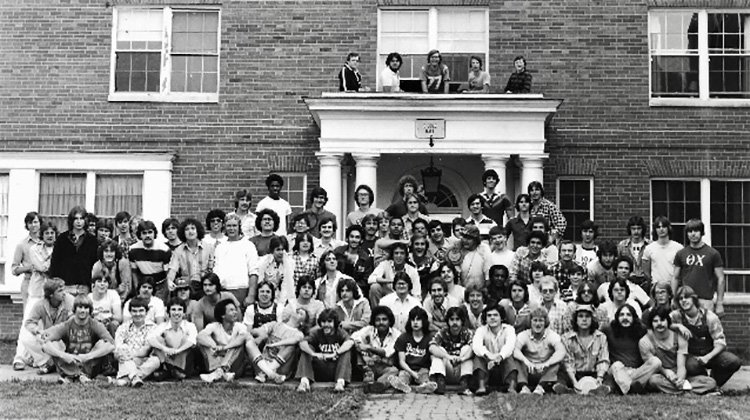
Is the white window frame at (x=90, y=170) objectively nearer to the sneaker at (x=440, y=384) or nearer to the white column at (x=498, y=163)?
the white column at (x=498, y=163)

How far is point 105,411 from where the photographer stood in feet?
30.2

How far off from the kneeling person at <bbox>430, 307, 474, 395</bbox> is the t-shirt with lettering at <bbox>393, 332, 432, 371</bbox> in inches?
4.4

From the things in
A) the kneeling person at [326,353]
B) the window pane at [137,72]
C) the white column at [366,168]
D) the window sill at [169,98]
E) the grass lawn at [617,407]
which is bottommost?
the grass lawn at [617,407]

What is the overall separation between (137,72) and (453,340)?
8755 millimetres

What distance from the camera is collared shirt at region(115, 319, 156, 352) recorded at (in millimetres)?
11391

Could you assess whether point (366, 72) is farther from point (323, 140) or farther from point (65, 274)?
point (65, 274)

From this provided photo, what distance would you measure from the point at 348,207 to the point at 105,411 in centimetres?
763

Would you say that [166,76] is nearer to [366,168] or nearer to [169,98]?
[169,98]

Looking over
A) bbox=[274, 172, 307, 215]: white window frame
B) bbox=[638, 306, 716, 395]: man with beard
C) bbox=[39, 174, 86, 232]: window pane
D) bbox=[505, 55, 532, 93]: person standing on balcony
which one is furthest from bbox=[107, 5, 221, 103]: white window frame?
bbox=[638, 306, 716, 395]: man with beard

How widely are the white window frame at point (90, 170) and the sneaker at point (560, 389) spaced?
8.31 metres

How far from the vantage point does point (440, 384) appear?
1086 centimetres

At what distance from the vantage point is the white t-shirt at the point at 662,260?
1256 centimetres

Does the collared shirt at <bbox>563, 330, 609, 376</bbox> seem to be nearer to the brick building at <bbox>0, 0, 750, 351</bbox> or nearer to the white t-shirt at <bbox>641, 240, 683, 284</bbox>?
the white t-shirt at <bbox>641, 240, 683, 284</bbox>

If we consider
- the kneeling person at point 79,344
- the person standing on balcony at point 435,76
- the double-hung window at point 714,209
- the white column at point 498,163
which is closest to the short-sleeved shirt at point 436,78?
the person standing on balcony at point 435,76
